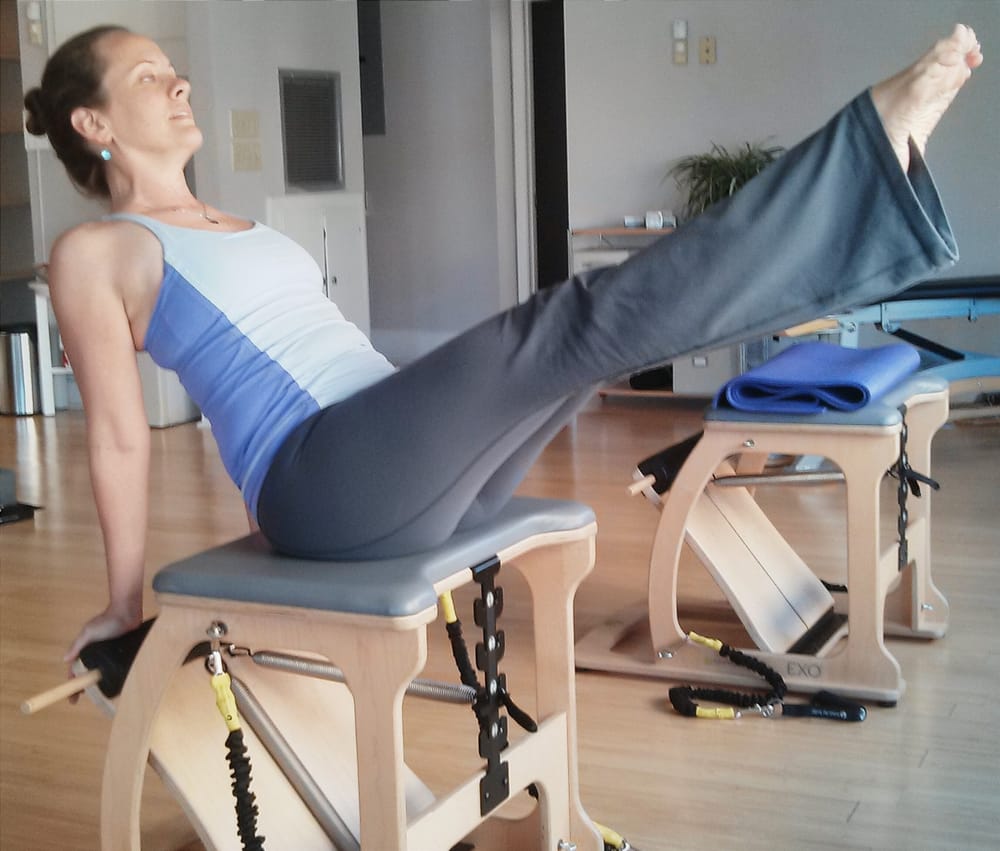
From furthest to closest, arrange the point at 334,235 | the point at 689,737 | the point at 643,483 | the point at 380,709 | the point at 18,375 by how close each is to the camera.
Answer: the point at 334,235
the point at 18,375
the point at 643,483
the point at 689,737
the point at 380,709

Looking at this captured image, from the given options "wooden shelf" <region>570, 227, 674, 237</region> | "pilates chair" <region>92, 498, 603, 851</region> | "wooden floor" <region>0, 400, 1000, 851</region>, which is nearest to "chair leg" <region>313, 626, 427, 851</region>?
"pilates chair" <region>92, 498, 603, 851</region>

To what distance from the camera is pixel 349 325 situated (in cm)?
165

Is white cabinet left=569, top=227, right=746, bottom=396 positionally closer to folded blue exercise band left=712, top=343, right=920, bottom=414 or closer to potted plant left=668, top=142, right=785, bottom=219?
potted plant left=668, top=142, right=785, bottom=219

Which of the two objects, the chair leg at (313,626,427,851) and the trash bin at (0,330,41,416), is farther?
the trash bin at (0,330,41,416)

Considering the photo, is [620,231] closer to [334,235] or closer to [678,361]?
[678,361]

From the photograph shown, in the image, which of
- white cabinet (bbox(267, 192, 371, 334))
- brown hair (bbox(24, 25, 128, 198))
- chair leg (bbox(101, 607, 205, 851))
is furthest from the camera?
white cabinet (bbox(267, 192, 371, 334))

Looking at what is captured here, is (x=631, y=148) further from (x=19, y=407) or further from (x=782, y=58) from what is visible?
(x=19, y=407)

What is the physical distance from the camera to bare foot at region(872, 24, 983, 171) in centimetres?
116

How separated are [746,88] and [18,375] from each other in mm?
3467

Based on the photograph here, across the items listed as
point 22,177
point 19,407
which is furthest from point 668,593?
point 22,177

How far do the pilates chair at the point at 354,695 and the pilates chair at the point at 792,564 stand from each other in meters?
0.64

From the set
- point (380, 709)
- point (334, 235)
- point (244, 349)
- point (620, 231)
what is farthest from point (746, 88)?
point (380, 709)

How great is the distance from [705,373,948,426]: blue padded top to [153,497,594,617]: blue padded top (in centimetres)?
91

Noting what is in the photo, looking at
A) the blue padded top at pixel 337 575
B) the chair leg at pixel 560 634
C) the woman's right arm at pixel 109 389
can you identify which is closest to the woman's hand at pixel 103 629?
the woman's right arm at pixel 109 389
